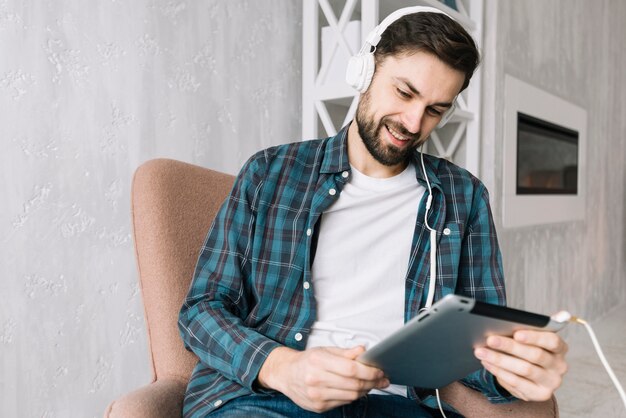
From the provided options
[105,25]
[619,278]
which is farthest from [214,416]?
[619,278]

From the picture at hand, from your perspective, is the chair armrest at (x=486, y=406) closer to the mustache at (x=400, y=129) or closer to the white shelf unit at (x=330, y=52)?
the mustache at (x=400, y=129)

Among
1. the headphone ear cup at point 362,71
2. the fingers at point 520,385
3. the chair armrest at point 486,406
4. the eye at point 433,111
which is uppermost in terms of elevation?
the headphone ear cup at point 362,71

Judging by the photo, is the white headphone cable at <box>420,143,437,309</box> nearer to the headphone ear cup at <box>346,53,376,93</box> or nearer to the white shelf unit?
the headphone ear cup at <box>346,53,376,93</box>

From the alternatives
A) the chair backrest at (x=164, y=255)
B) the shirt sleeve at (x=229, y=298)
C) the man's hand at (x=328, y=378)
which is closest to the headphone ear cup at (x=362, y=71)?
the shirt sleeve at (x=229, y=298)

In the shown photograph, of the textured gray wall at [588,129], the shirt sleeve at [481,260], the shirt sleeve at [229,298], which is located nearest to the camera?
the shirt sleeve at [229,298]

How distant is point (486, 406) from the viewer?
38.3 inches

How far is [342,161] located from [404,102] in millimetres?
160

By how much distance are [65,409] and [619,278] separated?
14.4 feet

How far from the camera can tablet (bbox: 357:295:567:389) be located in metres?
0.64

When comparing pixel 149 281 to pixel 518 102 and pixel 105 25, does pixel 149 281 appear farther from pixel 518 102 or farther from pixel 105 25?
pixel 518 102

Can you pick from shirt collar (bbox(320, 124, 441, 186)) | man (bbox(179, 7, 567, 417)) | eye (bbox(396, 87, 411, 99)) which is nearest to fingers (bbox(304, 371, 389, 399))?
man (bbox(179, 7, 567, 417))

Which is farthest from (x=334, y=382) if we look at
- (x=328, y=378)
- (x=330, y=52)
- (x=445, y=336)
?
(x=330, y=52)

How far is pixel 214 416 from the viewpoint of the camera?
905 millimetres

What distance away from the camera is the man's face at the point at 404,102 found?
1.11 m
